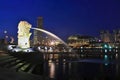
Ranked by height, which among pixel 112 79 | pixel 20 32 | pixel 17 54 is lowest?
pixel 112 79

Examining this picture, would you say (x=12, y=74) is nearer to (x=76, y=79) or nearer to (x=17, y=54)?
(x=76, y=79)

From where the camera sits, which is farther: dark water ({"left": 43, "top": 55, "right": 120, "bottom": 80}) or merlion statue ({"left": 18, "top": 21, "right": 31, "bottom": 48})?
merlion statue ({"left": 18, "top": 21, "right": 31, "bottom": 48})

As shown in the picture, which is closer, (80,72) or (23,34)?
(80,72)

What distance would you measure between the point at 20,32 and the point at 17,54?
52.5ft

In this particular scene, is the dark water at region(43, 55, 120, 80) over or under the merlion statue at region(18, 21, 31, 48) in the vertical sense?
under

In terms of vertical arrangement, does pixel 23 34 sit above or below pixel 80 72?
above

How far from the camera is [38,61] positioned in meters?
43.9

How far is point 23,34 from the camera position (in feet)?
181

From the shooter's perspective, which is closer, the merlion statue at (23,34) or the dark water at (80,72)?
the dark water at (80,72)

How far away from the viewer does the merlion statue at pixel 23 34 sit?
54.6 meters

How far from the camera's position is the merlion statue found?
179 feet

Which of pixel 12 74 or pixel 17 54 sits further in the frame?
pixel 17 54

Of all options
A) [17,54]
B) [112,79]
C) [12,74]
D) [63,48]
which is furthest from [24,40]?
[63,48]

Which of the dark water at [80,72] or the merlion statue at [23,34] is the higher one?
the merlion statue at [23,34]
